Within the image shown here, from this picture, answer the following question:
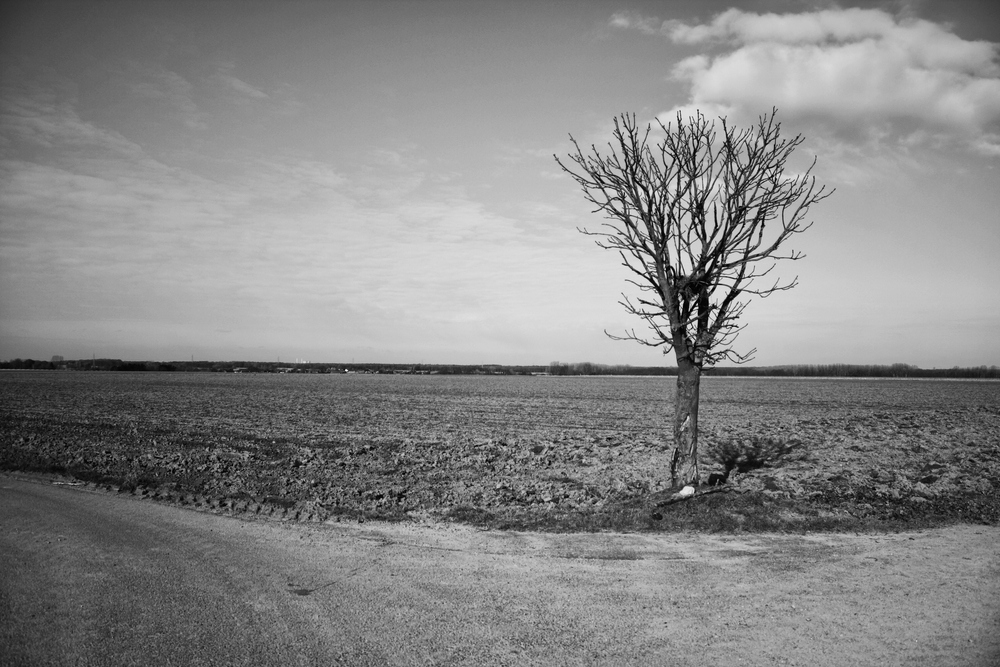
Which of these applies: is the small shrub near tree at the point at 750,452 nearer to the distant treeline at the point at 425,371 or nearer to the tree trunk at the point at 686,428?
the tree trunk at the point at 686,428

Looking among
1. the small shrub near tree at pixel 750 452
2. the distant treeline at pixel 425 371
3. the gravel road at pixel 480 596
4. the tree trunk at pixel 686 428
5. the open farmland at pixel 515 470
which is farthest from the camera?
the distant treeline at pixel 425 371

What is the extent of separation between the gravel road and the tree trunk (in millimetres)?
2230

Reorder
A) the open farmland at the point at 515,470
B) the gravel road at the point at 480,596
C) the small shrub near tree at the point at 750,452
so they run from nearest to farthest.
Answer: the gravel road at the point at 480,596, the open farmland at the point at 515,470, the small shrub near tree at the point at 750,452

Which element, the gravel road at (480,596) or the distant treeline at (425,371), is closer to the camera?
the gravel road at (480,596)

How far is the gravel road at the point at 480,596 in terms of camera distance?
17.1 feet

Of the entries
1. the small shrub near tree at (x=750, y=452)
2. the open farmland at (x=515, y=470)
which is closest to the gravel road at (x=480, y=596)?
the open farmland at (x=515, y=470)

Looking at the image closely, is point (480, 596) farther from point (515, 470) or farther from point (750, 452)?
point (750, 452)

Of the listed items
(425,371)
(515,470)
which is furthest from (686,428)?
(425,371)

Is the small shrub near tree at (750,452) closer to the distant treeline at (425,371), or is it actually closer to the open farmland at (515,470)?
the open farmland at (515,470)

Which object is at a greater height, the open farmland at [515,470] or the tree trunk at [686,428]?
the tree trunk at [686,428]

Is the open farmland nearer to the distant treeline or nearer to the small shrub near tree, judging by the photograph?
the small shrub near tree

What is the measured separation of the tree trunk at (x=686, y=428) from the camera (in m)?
11.2

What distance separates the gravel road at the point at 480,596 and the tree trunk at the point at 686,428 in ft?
7.32

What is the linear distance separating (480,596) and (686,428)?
20.2 ft
